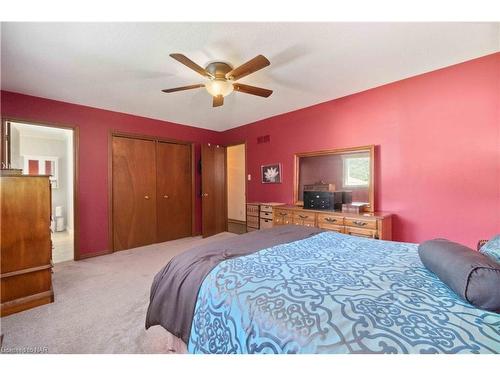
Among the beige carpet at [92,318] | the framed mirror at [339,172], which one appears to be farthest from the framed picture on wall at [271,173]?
the beige carpet at [92,318]

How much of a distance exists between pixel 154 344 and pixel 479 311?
1.82 m

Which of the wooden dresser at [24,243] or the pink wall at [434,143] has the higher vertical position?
the pink wall at [434,143]

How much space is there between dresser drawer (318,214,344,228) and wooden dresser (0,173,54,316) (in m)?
3.09

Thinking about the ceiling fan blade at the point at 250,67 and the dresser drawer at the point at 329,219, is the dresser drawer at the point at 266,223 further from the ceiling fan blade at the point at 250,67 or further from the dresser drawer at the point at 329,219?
the ceiling fan blade at the point at 250,67

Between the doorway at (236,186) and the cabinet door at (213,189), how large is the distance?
41 cm

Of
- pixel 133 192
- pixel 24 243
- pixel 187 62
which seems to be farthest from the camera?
pixel 133 192

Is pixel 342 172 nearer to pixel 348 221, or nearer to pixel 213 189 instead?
pixel 348 221

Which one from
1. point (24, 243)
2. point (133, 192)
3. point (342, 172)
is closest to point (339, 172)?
point (342, 172)

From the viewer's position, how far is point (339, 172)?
10.6ft

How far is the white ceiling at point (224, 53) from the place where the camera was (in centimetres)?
174

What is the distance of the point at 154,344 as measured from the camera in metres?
1.54

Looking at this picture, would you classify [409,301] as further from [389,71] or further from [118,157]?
[118,157]

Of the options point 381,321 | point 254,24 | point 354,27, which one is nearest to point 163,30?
point 254,24

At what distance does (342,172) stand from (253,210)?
178cm
